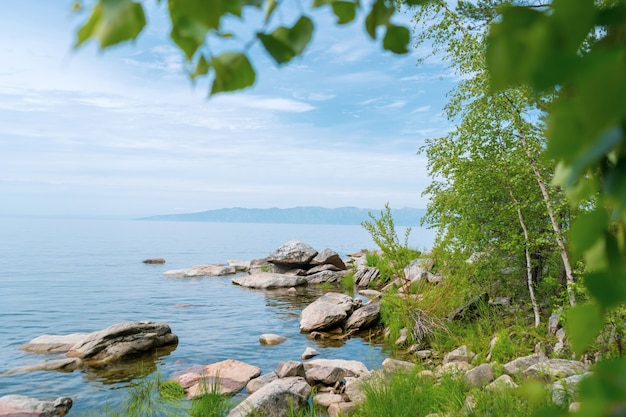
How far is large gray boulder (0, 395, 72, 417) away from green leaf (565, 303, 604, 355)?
8.67 meters

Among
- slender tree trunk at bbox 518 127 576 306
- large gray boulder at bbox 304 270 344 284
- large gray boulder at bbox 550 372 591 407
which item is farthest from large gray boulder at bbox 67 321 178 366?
large gray boulder at bbox 304 270 344 284

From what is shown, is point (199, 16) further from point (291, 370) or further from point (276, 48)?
point (291, 370)

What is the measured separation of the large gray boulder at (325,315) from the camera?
1266 cm

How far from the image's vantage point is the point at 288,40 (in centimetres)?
89

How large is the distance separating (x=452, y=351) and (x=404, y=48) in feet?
29.3

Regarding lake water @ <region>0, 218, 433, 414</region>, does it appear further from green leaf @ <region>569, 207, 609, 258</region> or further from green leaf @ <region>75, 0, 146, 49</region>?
green leaf @ <region>75, 0, 146, 49</region>

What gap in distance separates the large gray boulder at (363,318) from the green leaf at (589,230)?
40.2ft

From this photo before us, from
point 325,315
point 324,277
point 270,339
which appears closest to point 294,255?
point 324,277

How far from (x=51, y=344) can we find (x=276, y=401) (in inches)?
319

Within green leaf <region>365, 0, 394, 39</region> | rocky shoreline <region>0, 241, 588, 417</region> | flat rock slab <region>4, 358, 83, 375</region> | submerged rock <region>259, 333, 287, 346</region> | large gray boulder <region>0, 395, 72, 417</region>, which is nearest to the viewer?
green leaf <region>365, 0, 394, 39</region>

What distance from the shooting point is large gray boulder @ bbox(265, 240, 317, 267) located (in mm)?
24625

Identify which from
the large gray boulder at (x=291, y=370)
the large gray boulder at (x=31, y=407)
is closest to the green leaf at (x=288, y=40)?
the large gray boulder at (x=291, y=370)

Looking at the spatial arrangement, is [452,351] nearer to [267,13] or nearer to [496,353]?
[496,353]

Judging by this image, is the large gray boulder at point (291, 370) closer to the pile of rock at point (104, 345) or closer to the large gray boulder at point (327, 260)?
the pile of rock at point (104, 345)
